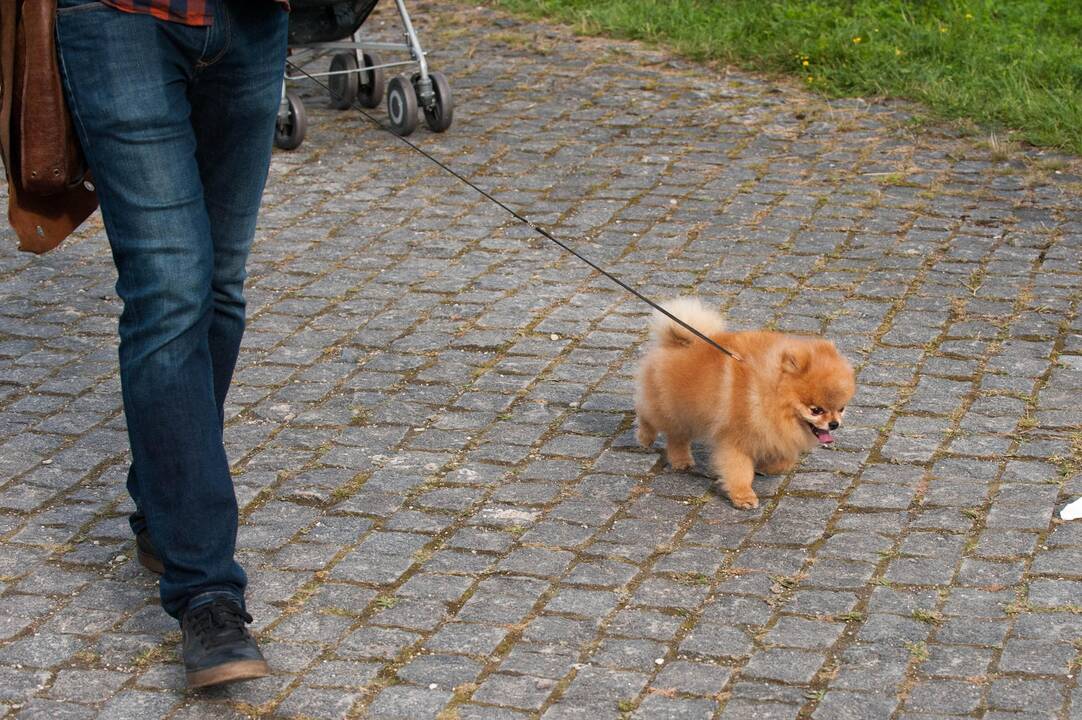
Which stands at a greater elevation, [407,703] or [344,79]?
[344,79]

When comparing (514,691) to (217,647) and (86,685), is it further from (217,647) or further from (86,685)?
(86,685)

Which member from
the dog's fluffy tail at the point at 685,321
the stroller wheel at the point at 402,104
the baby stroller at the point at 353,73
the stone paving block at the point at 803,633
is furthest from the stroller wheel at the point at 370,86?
the stone paving block at the point at 803,633

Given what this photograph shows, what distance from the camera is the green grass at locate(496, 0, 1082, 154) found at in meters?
8.41

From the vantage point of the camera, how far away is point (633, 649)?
393 centimetres

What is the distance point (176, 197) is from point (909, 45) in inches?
265

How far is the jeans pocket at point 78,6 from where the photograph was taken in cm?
341

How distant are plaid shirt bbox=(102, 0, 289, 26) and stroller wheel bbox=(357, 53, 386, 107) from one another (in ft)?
18.0

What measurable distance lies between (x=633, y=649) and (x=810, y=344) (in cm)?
125

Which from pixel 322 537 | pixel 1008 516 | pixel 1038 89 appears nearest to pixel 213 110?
pixel 322 537

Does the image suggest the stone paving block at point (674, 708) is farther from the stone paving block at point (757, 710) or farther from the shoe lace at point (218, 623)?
the shoe lace at point (218, 623)

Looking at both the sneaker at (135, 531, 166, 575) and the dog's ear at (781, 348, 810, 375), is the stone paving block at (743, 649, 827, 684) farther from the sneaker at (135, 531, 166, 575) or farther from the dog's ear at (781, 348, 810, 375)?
the sneaker at (135, 531, 166, 575)

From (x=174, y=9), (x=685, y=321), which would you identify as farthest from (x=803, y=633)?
(x=174, y=9)

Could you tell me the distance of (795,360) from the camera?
4.61 m

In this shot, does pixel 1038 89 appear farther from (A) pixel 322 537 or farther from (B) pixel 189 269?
(B) pixel 189 269
